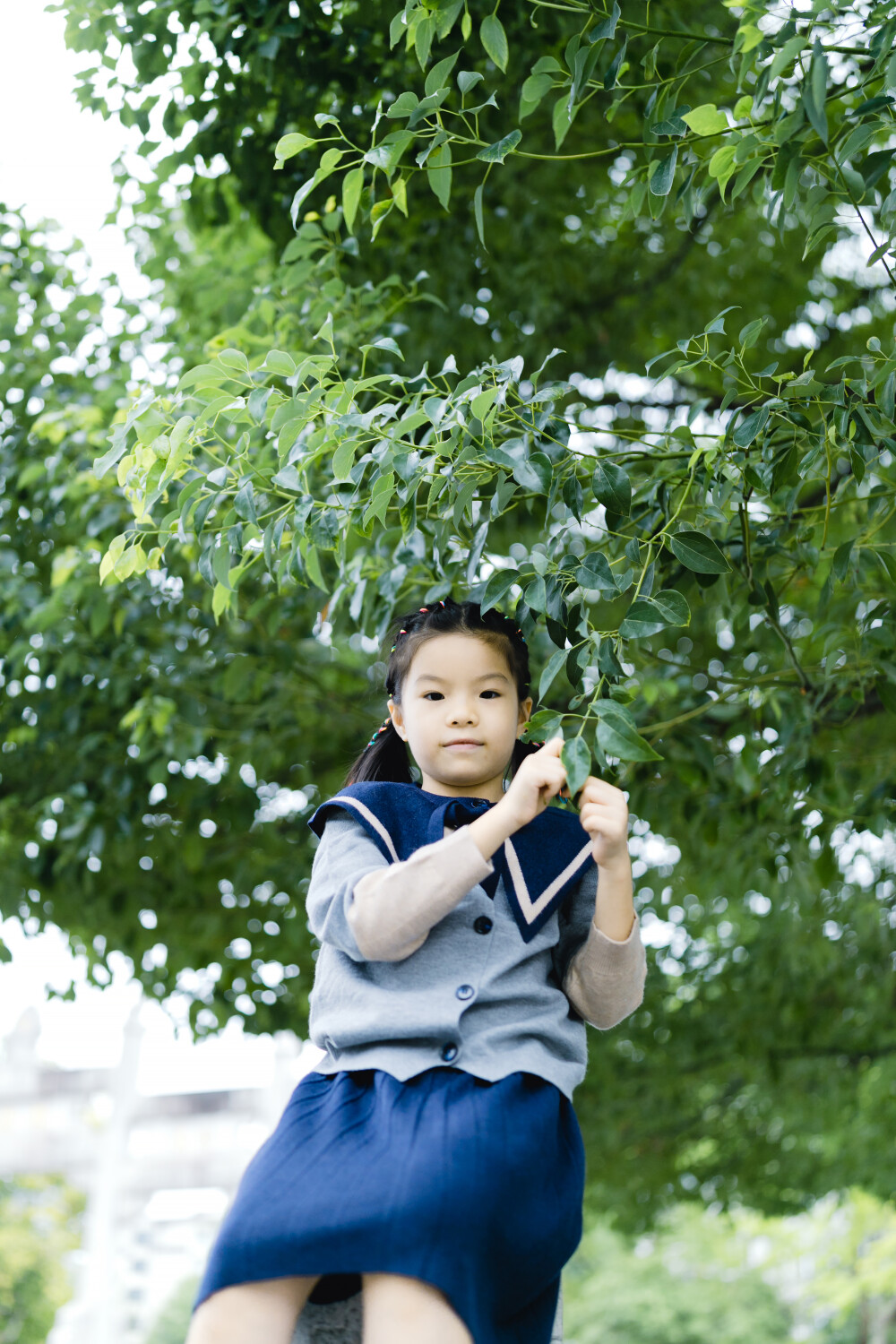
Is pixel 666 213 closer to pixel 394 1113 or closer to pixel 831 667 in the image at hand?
pixel 831 667

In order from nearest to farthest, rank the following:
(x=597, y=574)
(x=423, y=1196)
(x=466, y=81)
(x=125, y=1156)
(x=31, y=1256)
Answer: (x=423, y=1196) → (x=597, y=574) → (x=466, y=81) → (x=31, y=1256) → (x=125, y=1156)

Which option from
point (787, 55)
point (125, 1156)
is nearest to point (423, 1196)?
point (787, 55)

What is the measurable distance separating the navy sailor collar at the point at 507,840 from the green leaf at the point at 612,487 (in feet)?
1.95

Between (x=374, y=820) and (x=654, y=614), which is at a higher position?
(x=654, y=614)

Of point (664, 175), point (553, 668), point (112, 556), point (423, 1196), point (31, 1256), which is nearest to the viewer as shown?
point (423, 1196)

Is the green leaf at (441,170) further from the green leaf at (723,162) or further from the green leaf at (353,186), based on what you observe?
the green leaf at (723,162)

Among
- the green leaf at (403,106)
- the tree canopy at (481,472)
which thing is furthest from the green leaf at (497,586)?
the green leaf at (403,106)

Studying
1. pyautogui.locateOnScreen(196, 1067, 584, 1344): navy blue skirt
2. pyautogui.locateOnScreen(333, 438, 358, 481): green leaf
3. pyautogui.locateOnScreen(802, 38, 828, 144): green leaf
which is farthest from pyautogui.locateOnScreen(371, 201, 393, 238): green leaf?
pyautogui.locateOnScreen(196, 1067, 584, 1344): navy blue skirt

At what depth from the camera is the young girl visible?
1.66m

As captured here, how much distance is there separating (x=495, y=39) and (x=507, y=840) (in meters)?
1.49

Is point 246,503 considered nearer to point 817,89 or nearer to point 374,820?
point 374,820

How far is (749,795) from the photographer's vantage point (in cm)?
427

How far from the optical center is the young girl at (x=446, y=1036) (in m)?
1.66

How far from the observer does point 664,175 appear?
7.97 ft
